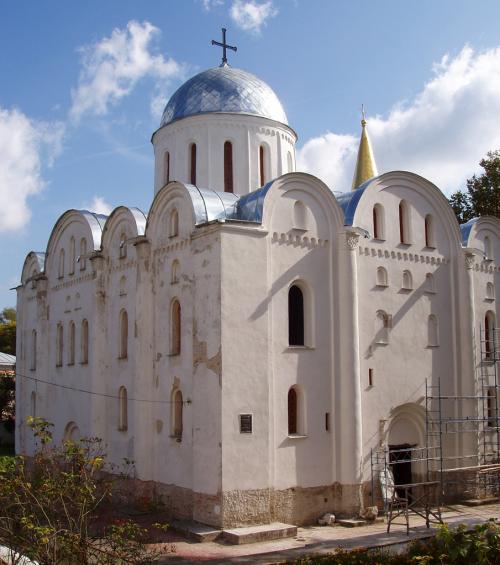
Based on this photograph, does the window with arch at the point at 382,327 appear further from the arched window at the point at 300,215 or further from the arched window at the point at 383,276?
the arched window at the point at 300,215

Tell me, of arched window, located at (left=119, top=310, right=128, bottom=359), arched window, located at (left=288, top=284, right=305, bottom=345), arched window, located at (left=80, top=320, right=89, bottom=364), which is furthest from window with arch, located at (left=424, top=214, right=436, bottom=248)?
arched window, located at (left=80, top=320, right=89, bottom=364)

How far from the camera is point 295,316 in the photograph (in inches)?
728

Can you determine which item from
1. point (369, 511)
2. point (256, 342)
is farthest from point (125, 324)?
point (369, 511)

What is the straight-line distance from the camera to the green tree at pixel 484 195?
28.0 metres

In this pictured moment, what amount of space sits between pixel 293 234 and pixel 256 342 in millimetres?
3069

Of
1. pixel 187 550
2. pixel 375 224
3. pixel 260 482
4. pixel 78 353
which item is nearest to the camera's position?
pixel 187 550

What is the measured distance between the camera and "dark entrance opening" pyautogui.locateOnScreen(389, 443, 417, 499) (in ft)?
65.0

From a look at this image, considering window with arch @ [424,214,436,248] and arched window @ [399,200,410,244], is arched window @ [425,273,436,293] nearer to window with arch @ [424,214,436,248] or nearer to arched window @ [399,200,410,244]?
window with arch @ [424,214,436,248]

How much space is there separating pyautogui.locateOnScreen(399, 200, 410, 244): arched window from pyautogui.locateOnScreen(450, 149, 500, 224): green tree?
873cm

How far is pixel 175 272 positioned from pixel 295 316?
346cm

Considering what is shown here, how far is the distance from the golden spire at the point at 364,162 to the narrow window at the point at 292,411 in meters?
11.2

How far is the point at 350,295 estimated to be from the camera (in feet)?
61.5

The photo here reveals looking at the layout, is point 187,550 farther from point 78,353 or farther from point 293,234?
point 78,353

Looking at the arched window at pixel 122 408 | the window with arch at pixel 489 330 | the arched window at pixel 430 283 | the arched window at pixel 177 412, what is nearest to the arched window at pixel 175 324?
the arched window at pixel 177 412
